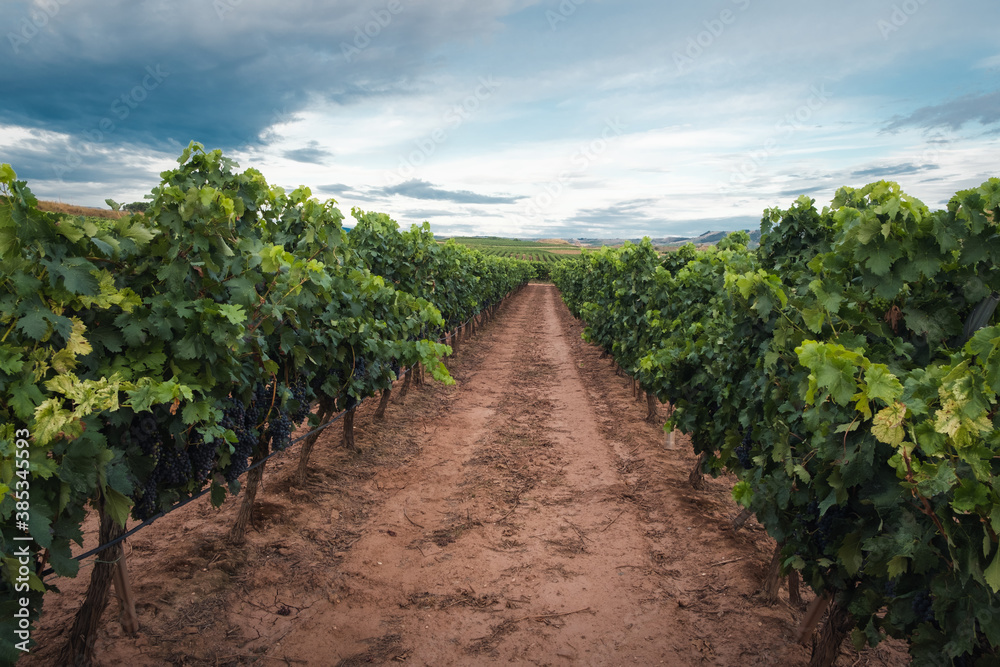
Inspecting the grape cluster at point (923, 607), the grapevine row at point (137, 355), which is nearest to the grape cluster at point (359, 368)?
the grapevine row at point (137, 355)

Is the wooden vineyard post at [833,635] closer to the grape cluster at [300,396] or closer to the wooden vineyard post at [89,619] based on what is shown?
the grape cluster at [300,396]

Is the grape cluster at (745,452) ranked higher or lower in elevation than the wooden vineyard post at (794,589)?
higher

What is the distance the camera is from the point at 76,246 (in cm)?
300

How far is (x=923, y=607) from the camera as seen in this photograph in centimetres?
262

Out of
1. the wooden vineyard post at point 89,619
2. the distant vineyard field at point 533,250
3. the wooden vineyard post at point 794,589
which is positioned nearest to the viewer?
the wooden vineyard post at point 89,619

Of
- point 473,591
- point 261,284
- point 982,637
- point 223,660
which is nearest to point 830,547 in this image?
point 982,637

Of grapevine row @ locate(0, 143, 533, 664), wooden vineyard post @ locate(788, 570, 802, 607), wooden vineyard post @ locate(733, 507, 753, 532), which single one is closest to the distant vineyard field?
wooden vineyard post @ locate(733, 507, 753, 532)

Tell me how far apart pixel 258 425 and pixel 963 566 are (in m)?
4.92

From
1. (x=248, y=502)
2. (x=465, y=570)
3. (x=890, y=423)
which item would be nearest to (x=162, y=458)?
(x=248, y=502)

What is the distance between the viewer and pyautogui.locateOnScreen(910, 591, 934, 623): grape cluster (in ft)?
8.52

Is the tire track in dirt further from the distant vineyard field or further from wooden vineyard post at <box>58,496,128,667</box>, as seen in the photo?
the distant vineyard field

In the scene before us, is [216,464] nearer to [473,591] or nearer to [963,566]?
[473,591]

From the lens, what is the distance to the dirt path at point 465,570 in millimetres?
4047

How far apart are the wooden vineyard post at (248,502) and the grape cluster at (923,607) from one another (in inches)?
194
